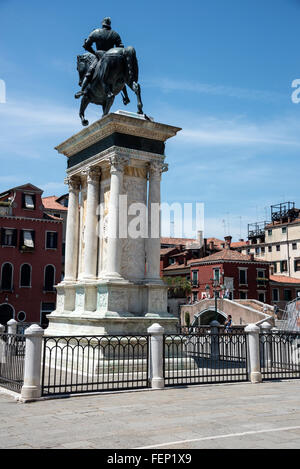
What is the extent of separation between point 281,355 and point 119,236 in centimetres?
574

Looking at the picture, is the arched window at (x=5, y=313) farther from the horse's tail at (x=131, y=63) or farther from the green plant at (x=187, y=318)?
the horse's tail at (x=131, y=63)

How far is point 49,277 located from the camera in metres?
43.4

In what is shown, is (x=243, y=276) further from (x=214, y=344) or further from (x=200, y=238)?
(x=214, y=344)

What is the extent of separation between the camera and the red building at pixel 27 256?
136 feet

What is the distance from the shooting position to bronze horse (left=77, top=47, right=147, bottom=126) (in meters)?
16.4

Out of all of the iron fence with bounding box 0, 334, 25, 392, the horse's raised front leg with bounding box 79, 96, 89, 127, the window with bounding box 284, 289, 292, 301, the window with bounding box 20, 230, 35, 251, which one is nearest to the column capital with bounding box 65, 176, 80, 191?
the horse's raised front leg with bounding box 79, 96, 89, 127

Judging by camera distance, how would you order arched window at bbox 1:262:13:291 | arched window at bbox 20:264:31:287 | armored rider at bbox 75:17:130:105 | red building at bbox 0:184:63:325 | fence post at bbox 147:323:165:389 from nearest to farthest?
fence post at bbox 147:323:165:389 → armored rider at bbox 75:17:130:105 → arched window at bbox 1:262:13:291 → red building at bbox 0:184:63:325 → arched window at bbox 20:264:31:287

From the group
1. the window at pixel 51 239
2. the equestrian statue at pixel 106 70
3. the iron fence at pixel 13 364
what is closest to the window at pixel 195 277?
Answer: the window at pixel 51 239

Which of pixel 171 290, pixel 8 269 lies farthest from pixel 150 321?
pixel 171 290

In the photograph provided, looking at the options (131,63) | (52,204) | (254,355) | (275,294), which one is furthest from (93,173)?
(275,294)

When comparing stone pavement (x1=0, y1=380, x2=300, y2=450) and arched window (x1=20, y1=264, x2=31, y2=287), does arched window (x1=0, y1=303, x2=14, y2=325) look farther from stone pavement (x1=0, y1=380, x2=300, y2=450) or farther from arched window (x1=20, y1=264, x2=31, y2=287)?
stone pavement (x1=0, y1=380, x2=300, y2=450)

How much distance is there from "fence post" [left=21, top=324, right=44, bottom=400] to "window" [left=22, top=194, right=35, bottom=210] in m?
34.1

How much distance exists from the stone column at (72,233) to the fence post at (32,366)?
7138mm
